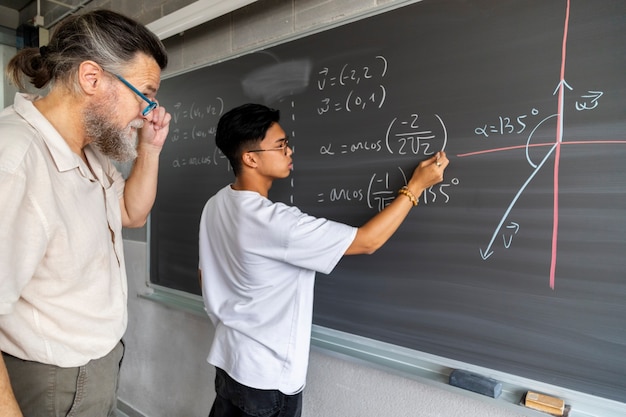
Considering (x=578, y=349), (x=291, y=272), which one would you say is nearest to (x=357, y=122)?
(x=291, y=272)

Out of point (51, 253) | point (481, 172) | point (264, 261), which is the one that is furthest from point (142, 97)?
point (481, 172)

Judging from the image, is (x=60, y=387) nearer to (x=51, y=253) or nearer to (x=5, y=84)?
(x=51, y=253)

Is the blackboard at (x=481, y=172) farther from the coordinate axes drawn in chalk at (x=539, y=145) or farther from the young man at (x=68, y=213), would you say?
the young man at (x=68, y=213)

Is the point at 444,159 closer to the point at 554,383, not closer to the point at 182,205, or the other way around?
the point at 554,383

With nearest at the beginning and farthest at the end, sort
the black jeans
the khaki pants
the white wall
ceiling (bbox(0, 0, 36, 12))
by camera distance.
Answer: the khaki pants → the black jeans → ceiling (bbox(0, 0, 36, 12)) → the white wall

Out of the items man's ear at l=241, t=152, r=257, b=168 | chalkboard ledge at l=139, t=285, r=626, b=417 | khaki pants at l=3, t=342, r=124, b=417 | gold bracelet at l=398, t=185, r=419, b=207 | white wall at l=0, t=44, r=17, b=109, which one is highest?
white wall at l=0, t=44, r=17, b=109

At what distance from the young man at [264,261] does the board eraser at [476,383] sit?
52 centimetres

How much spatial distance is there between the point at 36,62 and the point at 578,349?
5.72 ft

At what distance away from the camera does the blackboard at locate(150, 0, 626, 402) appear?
1.14m

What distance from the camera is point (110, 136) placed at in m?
1.16

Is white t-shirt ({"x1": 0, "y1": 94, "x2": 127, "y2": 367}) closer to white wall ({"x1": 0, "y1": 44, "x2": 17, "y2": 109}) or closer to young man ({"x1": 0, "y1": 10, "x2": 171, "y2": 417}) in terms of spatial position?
young man ({"x1": 0, "y1": 10, "x2": 171, "y2": 417})

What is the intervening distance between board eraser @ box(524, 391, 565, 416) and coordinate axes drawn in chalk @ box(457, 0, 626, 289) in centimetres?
33

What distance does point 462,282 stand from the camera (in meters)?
1.37

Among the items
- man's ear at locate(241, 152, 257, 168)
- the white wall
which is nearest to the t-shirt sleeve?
man's ear at locate(241, 152, 257, 168)
